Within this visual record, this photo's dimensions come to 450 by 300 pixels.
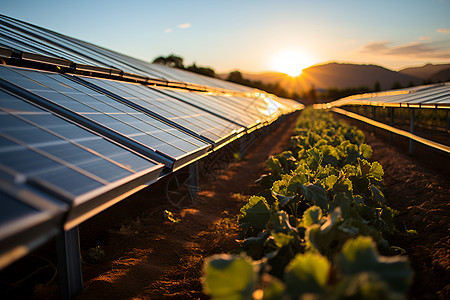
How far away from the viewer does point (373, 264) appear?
1.71 m

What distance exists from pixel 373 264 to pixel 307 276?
0.36m

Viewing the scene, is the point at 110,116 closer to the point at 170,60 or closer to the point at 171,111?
the point at 171,111

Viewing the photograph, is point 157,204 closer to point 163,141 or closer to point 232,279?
point 163,141

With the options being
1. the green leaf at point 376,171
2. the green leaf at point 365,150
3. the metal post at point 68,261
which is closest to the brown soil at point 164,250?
the metal post at point 68,261

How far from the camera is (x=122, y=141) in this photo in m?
4.44

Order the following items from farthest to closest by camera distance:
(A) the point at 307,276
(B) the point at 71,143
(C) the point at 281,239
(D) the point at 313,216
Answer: (B) the point at 71,143 → (D) the point at 313,216 → (C) the point at 281,239 → (A) the point at 307,276

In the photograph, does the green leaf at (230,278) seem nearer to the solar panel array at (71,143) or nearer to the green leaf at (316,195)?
the solar panel array at (71,143)

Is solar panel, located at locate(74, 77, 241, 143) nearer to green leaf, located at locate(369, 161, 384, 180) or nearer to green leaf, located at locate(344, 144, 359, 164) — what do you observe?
green leaf, located at locate(344, 144, 359, 164)

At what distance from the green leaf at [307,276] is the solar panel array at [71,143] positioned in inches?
62.7

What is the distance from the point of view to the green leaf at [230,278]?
5.53ft

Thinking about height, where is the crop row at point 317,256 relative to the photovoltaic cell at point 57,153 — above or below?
below

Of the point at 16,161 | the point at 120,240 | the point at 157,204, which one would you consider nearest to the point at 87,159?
the point at 16,161

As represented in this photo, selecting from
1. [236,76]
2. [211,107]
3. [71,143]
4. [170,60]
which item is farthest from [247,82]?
[71,143]

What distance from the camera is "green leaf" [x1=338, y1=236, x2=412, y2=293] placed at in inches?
64.2
